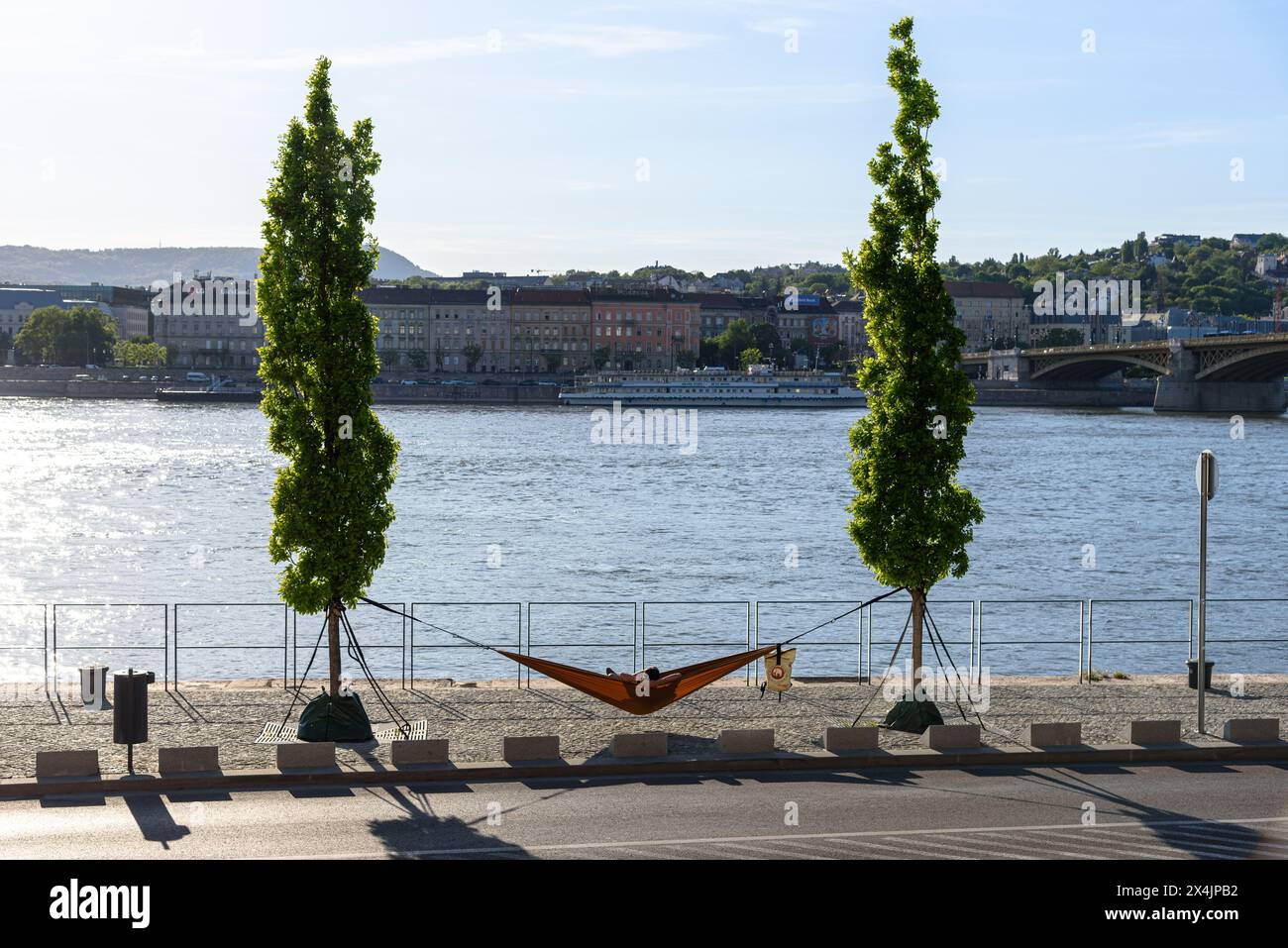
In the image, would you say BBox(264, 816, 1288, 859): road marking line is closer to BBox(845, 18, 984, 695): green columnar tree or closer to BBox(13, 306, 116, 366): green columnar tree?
BBox(845, 18, 984, 695): green columnar tree

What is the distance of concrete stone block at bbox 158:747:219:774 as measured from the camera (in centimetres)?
1371

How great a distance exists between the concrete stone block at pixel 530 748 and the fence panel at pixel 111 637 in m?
13.4

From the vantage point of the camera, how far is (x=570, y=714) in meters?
17.0

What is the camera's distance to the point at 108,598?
40.4m

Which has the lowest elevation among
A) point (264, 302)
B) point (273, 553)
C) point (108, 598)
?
point (108, 598)

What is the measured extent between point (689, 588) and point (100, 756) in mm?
27752

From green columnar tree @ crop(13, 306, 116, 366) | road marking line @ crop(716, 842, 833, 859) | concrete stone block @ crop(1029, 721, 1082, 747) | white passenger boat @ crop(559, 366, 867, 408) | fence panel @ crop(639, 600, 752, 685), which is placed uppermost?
green columnar tree @ crop(13, 306, 116, 366)

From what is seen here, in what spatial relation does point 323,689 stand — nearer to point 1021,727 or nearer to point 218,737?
point 218,737

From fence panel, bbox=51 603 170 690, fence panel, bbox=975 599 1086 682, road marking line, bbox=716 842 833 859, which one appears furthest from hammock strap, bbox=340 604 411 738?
fence panel, bbox=975 599 1086 682

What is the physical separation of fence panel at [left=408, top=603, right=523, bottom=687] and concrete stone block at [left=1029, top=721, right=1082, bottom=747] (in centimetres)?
1077

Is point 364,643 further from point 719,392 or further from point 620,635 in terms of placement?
point 719,392

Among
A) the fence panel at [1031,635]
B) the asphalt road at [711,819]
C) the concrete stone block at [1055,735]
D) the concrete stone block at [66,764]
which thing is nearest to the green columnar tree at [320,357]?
the concrete stone block at [66,764]

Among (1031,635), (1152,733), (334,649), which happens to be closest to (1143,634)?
(1031,635)
